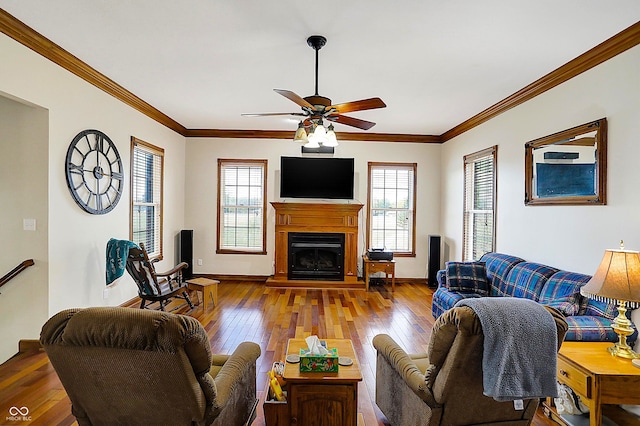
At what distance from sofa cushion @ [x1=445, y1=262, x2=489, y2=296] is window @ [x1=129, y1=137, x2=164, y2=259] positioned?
4.20m

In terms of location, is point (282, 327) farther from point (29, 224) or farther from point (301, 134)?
point (29, 224)

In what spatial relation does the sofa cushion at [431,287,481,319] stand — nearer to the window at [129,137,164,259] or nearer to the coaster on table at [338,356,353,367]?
the coaster on table at [338,356,353,367]

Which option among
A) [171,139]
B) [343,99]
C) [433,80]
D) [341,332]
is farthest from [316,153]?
[341,332]

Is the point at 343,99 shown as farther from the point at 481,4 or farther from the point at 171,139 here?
the point at 171,139

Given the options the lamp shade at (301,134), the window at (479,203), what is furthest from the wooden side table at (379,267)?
the lamp shade at (301,134)

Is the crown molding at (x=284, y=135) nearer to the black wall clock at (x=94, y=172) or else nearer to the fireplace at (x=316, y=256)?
the fireplace at (x=316, y=256)

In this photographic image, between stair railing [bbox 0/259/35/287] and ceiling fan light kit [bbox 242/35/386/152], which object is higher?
ceiling fan light kit [bbox 242/35/386/152]

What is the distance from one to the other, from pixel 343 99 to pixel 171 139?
322 centimetres

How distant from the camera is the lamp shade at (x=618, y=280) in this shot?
2262mm

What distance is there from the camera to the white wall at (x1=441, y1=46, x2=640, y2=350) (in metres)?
2.83

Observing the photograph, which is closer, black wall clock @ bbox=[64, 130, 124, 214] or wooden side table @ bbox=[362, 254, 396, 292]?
black wall clock @ bbox=[64, 130, 124, 214]

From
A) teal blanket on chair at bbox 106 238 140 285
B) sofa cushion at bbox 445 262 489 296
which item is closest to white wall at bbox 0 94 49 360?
teal blanket on chair at bbox 106 238 140 285

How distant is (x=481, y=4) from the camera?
248cm

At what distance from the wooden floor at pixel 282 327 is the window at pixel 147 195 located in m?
1.19
